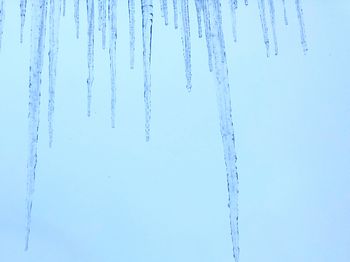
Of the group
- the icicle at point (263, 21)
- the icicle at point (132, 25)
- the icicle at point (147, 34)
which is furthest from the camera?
the icicle at point (263, 21)

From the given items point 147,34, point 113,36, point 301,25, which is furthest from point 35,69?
point 301,25

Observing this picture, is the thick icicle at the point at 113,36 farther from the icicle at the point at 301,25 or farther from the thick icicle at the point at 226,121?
the icicle at the point at 301,25

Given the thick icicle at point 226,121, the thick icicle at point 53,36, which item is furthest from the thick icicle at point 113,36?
the thick icicle at point 226,121

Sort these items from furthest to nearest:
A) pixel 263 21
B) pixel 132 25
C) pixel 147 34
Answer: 1. pixel 263 21
2. pixel 132 25
3. pixel 147 34

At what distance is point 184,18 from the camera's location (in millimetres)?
1845

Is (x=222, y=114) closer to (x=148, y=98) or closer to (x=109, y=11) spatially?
(x=148, y=98)

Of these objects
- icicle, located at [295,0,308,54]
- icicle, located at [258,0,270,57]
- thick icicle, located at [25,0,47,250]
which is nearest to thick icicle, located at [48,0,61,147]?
thick icicle, located at [25,0,47,250]

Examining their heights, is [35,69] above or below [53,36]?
below

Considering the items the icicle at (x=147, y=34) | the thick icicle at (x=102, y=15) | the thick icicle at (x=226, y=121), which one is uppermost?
the thick icicle at (x=102, y=15)

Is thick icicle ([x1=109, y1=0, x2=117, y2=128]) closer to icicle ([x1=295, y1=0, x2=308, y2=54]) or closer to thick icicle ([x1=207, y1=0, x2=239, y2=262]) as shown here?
thick icicle ([x1=207, y1=0, x2=239, y2=262])

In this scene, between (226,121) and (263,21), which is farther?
(263,21)

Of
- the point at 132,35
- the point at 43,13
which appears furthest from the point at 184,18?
the point at 43,13

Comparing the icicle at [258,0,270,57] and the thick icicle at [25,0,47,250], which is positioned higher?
the icicle at [258,0,270,57]

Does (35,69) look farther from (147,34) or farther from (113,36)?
(147,34)
